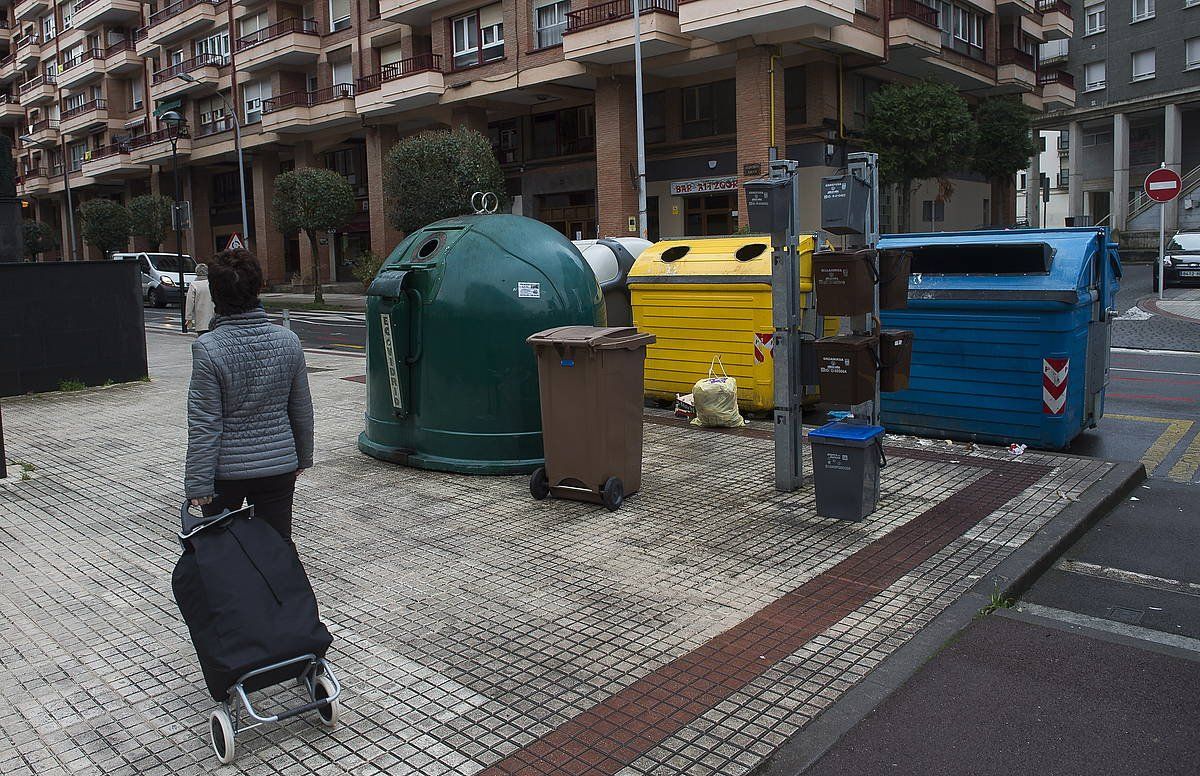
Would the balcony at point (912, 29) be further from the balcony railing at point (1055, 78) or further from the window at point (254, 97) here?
the window at point (254, 97)

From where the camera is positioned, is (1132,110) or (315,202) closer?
(315,202)

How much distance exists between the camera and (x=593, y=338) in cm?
681

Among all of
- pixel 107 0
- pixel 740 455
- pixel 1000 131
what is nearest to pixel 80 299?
pixel 740 455

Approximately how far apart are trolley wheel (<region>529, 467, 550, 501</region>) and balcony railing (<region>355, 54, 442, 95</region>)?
31.5 meters

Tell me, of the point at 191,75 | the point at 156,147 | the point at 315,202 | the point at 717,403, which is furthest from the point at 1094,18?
the point at 717,403

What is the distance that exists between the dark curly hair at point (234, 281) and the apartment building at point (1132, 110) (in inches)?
1829

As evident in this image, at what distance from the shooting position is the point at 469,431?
7934 mm

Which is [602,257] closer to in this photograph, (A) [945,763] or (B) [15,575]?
(B) [15,575]

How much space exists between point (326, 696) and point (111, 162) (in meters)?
62.4

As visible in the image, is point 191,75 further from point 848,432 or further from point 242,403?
point 242,403

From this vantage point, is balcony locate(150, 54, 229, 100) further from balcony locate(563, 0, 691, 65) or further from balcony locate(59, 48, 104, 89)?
balcony locate(563, 0, 691, 65)

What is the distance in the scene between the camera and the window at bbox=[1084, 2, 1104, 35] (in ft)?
167

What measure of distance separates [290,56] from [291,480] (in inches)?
1731

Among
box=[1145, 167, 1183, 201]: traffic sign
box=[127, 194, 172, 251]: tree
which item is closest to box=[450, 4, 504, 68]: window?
box=[127, 194, 172, 251]: tree
